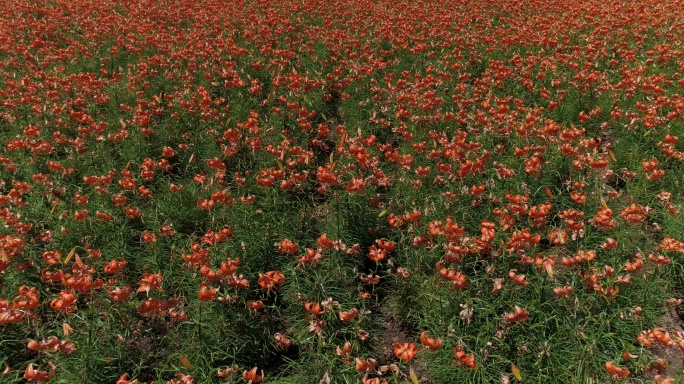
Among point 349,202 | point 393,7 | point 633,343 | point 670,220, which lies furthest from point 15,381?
point 393,7

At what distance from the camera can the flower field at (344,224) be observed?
3164 millimetres

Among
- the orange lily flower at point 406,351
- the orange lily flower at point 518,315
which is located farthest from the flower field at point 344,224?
the orange lily flower at point 518,315

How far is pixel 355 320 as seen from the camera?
3492mm

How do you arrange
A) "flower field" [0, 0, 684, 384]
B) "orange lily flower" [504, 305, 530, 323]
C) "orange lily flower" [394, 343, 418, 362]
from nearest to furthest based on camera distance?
"orange lily flower" [394, 343, 418, 362], "orange lily flower" [504, 305, 530, 323], "flower field" [0, 0, 684, 384]

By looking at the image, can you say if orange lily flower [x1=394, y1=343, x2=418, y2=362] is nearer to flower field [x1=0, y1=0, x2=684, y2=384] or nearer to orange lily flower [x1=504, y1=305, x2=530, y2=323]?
flower field [x1=0, y1=0, x2=684, y2=384]

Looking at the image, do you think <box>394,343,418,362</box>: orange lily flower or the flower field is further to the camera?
the flower field

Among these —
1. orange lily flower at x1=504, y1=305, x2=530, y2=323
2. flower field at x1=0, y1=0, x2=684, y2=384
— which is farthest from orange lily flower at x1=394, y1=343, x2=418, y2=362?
orange lily flower at x1=504, y1=305, x2=530, y2=323

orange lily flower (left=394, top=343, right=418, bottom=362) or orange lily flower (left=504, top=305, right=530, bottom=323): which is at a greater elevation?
orange lily flower (left=394, top=343, right=418, bottom=362)

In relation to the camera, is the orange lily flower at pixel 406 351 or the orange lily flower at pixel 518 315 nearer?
the orange lily flower at pixel 406 351

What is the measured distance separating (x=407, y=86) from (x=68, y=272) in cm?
511

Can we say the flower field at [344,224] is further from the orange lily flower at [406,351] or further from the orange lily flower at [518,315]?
the orange lily flower at [518,315]

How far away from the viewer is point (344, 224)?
4387 mm

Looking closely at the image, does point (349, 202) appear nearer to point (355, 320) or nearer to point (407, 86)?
point (355, 320)

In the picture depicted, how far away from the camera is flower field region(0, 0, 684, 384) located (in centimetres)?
316
